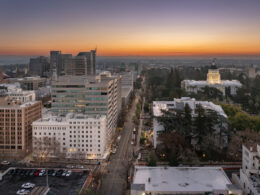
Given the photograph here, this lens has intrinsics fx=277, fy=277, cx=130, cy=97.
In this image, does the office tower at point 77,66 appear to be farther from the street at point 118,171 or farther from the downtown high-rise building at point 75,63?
the street at point 118,171

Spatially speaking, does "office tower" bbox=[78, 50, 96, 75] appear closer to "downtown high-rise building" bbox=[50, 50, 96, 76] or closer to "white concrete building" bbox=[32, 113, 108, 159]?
"downtown high-rise building" bbox=[50, 50, 96, 76]

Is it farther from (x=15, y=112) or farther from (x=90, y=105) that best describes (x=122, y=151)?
(x=15, y=112)

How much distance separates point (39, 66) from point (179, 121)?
108781 mm

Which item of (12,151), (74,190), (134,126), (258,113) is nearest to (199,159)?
(74,190)

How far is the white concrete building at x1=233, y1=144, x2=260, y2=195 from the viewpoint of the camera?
845 inches

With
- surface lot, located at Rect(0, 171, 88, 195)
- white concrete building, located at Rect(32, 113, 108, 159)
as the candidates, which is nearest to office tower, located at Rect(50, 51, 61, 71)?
white concrete building, located at Rect(32, 113, 108, 159)

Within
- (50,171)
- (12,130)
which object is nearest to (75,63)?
(12,130)

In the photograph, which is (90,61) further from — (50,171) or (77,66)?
(50,171)

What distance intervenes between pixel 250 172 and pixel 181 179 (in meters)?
5.77

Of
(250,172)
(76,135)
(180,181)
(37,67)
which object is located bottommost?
(180,181)

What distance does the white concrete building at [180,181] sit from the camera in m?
21.5

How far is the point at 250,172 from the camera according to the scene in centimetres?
2331

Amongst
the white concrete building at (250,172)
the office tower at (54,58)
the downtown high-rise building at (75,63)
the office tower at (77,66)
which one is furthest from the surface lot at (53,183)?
the office tower at (54,58)

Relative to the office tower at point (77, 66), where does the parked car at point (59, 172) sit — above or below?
below
